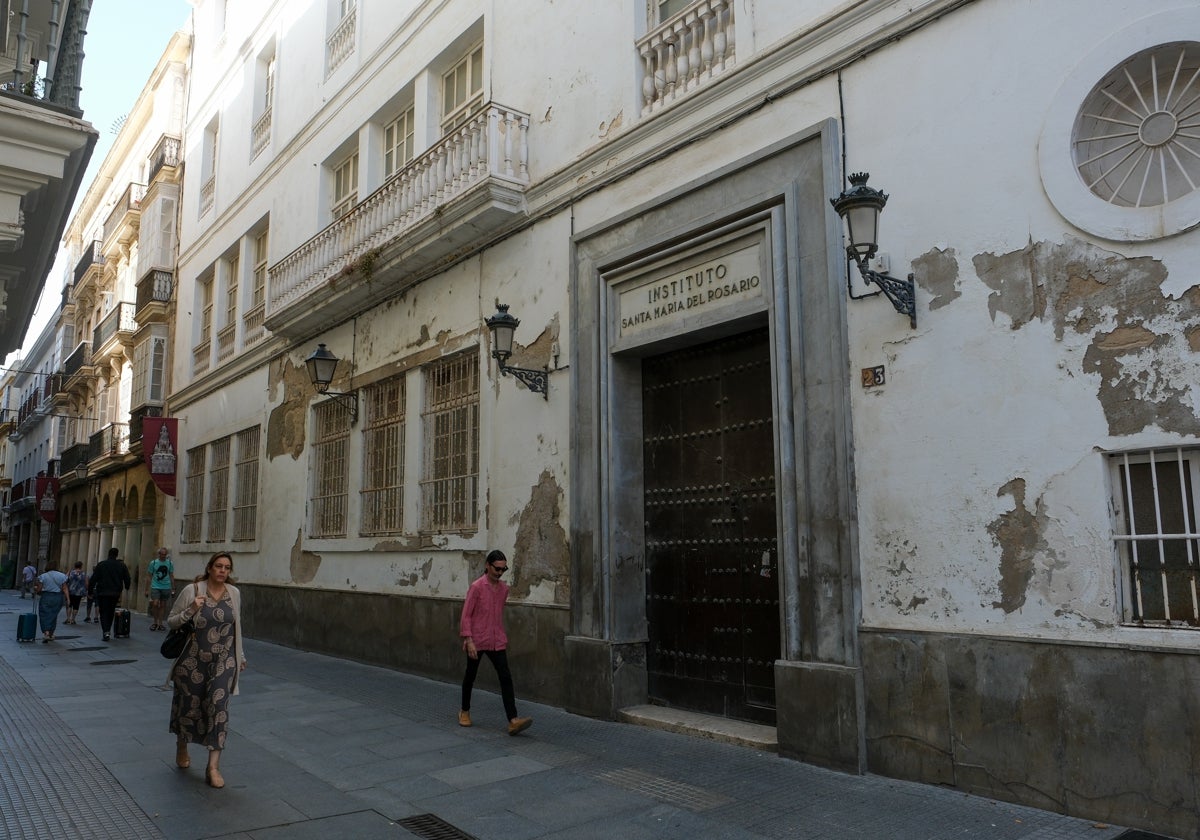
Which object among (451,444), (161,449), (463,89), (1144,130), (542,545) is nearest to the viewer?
(1144,130)

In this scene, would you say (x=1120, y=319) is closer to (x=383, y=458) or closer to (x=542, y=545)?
(x=542, y=545)

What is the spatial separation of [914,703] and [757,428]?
2.49m

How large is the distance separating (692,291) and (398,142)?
22.3 feet

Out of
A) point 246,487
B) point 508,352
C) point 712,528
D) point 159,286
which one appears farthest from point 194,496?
point 712,528

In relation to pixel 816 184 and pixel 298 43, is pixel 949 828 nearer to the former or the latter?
pixel 816 184

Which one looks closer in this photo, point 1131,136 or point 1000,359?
point 1131,136

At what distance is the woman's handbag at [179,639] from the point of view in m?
5.82

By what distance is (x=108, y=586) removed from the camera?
16.0 metres

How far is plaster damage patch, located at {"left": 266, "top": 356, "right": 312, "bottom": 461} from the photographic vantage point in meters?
14.0

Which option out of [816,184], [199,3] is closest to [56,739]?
[816,184]

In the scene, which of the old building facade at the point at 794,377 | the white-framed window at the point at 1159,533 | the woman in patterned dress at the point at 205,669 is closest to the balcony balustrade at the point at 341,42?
the old building facade at the point at 794,377

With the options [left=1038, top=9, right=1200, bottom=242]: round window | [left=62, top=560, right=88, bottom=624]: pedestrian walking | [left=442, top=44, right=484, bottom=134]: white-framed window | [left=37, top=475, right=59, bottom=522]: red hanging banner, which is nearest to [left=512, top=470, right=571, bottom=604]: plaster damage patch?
[left=442, top=44, right=484, bottom=134]: white-framed window

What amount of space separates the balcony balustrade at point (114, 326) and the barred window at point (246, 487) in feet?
30.3

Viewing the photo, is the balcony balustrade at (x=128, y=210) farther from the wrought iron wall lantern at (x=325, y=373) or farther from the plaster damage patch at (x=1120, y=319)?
the plaster damage patch at (x=1120, y=319)
